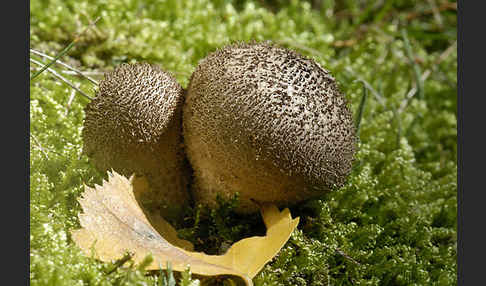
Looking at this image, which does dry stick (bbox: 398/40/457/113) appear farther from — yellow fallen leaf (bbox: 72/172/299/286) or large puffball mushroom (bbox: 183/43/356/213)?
yellow fallen leaf (bbox: 72/172/299/286)

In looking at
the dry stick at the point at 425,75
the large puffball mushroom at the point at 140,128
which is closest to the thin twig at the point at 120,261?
the large puffball mushroom at the point at 140,128

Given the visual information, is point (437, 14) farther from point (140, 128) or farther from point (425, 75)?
point (140, 128)

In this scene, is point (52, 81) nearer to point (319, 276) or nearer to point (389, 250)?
point (319, 276)

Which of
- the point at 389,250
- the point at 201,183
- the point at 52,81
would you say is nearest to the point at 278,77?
the point at 201,183

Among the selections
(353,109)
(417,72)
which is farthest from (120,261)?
(417,72)

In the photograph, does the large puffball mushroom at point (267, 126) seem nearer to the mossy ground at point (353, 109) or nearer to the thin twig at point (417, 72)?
the mossy ground at point (353, 109)

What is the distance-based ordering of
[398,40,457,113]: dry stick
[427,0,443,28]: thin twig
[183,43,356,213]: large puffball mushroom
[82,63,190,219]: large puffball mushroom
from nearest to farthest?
[183,43,356,213]: large puffball mushroom
[82,63,190,219]: large puffball mushroom
[398,40,457,113]: dry stick
[427,0,443,28]: thin twig

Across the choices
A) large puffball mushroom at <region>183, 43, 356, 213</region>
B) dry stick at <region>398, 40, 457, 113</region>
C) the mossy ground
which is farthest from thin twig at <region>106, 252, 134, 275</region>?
dry stick at <region>398, 40, 457, 113</region>
